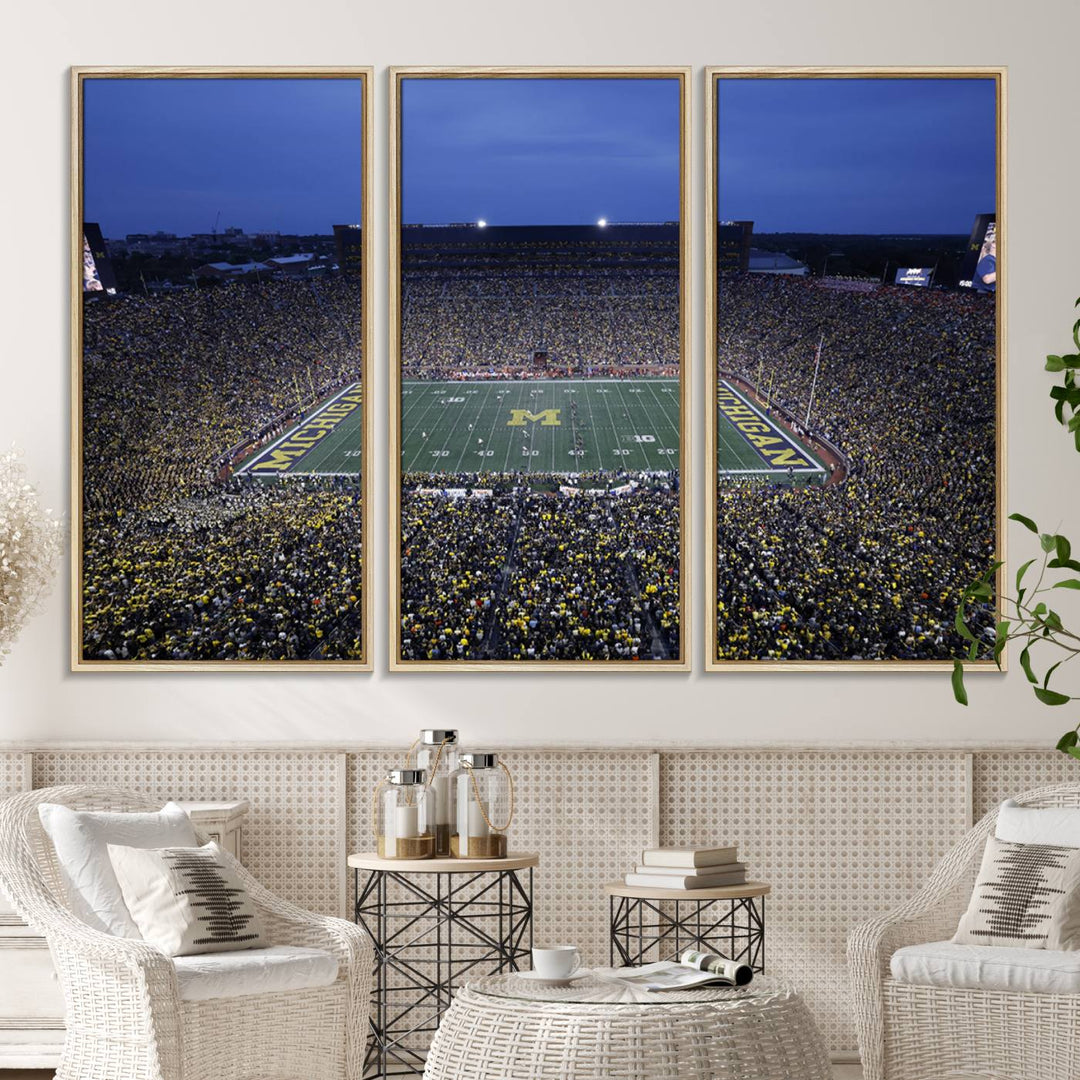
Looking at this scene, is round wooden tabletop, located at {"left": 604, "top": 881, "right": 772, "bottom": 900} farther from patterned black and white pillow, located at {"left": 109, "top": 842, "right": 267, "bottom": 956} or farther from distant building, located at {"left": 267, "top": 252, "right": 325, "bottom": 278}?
distant building, located at {"left": 267, "top": 252, "right": 325, "bottom": 278}

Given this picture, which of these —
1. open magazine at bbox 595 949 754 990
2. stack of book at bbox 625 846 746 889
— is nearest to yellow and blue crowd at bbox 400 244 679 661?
stack of book at bbox 625 846 746 889

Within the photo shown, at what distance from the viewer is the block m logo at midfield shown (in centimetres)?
461

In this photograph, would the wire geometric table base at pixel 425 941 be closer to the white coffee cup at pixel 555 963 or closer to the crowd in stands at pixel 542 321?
the white coffee cup at pixel 555 963

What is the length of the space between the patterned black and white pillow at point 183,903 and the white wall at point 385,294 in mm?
900

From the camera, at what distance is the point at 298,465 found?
4.59 meters

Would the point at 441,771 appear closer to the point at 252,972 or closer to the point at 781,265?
the point at 252,972

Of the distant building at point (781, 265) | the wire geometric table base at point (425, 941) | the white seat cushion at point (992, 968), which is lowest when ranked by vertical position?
the wire geometric table base at point (425, 941)

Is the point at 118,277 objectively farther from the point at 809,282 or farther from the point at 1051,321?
the point at 1051,321

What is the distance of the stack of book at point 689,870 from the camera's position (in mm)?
3719

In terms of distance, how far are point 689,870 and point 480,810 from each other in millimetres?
618

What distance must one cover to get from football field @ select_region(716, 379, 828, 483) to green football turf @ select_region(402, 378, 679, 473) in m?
0.16

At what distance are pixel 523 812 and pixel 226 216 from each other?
2.27 meters

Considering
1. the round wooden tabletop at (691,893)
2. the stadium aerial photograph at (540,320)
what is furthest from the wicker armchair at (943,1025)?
the stadium aerial photograph at (540,320)

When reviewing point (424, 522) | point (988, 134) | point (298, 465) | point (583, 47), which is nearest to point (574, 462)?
point (424, 522)
